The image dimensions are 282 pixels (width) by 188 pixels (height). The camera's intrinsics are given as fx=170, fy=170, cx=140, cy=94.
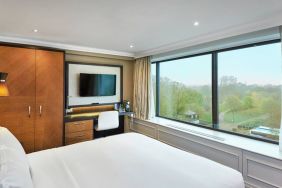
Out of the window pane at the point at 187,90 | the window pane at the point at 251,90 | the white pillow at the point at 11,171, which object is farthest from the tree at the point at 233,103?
the white pillow at the point at 11,171

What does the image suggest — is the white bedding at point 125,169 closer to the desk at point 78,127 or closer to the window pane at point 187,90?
the desk at point 78,127

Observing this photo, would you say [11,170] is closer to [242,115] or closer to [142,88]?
[242,115]

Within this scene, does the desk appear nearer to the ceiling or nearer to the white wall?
the white wall

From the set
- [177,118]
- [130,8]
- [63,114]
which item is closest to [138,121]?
[177,118]

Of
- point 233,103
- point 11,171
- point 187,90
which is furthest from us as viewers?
point 187,90

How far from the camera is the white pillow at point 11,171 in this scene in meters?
1.11

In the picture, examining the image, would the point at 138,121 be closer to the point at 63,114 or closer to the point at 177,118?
the point at 177,118

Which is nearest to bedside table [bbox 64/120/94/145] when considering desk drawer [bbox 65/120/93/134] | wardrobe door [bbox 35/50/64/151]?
desk drawer [bbox 65/120/93/134]

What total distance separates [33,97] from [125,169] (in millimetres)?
2336

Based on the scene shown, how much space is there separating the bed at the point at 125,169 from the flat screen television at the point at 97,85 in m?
1.89

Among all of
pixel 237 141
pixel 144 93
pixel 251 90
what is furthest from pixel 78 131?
pixel 251 90

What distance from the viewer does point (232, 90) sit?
2936mm

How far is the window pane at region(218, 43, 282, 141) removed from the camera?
244 centimetres

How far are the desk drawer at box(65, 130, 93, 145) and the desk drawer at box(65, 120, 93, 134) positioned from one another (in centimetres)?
7
